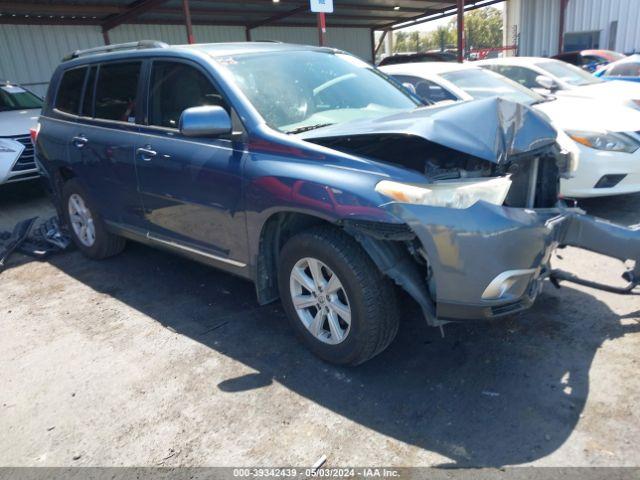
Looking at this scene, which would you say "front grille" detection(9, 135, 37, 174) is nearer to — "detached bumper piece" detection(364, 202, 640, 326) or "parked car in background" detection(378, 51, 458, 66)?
"detached bumper piece" detection(364, 202, 640, 326)

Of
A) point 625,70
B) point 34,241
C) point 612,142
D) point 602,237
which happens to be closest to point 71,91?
point 34,241

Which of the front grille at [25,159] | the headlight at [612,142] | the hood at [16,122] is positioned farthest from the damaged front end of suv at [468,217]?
the hood at [16,122]

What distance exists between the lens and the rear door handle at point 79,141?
460cm

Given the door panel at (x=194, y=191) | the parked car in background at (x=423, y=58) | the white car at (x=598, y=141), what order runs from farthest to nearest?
the parked car in background at (x=423, y=58)
the white car at (x=598, y=141)
the door panel at (x=194, y=191)

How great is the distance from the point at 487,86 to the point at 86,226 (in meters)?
5.13

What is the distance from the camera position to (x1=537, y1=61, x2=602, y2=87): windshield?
8.02 metres

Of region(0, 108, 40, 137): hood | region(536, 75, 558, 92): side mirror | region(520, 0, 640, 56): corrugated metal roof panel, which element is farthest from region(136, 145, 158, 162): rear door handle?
region(520, 0, 640, 56): corrugated metal roof panel

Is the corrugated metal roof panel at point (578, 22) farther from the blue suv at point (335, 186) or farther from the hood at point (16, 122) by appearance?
the blue suv at point (335, 186)

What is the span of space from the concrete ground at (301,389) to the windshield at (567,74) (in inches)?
191

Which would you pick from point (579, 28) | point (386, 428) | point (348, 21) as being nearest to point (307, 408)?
point (386, 428)

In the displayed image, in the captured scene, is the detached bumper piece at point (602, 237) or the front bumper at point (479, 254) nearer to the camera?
→ the front bumper at point (479, 254)

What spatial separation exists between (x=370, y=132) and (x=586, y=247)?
1381 millimetres

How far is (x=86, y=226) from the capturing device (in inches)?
201

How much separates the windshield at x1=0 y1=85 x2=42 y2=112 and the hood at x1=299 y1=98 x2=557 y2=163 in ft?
24.6
